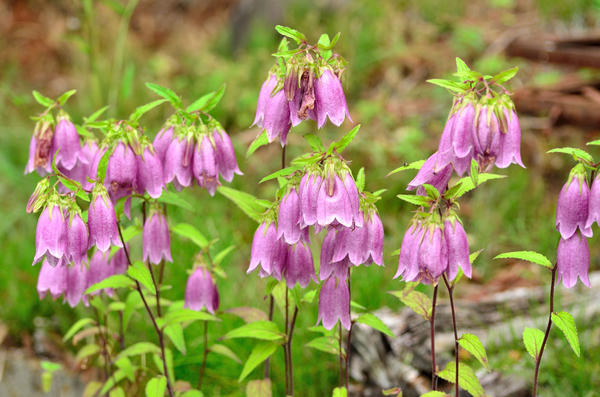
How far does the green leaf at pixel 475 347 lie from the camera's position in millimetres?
1747

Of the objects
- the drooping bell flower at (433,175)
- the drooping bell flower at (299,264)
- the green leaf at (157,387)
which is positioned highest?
the drooping bell flower at (433,175)

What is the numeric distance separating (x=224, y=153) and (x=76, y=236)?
517 mm

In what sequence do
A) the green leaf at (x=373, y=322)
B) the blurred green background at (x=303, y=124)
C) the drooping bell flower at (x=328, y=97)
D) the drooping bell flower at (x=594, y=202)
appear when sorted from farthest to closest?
the blurred green background at (x=303, y=124), the green leaf at (x=373, y=322), the drooping bell flower at (x=328, y=97), the drooping bell flower at (x=594, y=202)

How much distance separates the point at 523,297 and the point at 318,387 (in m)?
1.15

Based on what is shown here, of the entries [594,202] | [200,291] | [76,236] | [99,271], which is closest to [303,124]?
[200,291]

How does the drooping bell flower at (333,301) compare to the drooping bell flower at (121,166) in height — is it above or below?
below

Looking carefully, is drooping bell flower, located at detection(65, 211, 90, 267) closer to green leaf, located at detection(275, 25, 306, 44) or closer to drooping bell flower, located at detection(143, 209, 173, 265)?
drooping bell flower, located at detection(143, 209, 173, 265)

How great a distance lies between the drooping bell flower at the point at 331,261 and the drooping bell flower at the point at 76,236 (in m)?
0.65

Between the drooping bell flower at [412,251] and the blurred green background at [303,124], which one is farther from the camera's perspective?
the blurred green background at [303,124]

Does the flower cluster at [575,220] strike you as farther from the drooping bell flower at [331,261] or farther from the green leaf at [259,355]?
the green leaf at [259,355]

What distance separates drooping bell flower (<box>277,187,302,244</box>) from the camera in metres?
1.65

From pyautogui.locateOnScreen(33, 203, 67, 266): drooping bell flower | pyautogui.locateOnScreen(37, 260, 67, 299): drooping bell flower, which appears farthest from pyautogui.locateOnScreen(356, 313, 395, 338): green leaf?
pyautogui.locateOnScreen(37, 260, 67, 299): drooping bell flower

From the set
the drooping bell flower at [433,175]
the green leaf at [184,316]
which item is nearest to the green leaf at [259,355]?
the green leaf at [184,316]

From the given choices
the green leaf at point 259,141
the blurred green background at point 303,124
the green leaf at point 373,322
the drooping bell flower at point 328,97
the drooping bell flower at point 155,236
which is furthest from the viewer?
the blurred green background at point 303,124
